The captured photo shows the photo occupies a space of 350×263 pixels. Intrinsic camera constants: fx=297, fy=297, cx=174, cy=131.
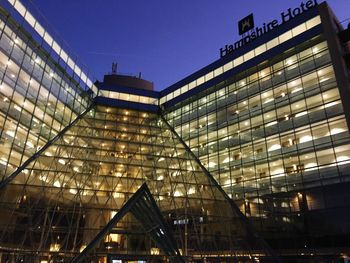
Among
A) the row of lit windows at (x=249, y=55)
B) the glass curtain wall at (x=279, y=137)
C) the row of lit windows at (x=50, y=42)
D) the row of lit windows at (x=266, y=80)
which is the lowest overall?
the glass curtain wall at (x=279, y=137)

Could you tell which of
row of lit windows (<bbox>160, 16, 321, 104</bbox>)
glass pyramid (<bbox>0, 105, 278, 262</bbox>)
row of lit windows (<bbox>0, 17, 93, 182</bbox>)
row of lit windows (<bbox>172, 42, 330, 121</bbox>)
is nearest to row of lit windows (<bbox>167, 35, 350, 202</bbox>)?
row of lit windows (<bbox>172, 42, 330, 121</bbox>)

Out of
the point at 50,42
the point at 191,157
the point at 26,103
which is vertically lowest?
the point at 191,157

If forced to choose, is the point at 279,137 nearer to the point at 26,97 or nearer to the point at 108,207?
the point at 108,207

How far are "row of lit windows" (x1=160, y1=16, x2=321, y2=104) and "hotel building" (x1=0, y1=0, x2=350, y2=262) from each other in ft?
0.51

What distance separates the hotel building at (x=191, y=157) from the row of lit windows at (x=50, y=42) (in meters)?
0.19

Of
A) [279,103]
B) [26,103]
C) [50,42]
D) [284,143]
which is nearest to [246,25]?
[279,103]

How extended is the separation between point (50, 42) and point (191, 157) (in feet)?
66.0

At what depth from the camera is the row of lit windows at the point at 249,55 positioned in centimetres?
3200

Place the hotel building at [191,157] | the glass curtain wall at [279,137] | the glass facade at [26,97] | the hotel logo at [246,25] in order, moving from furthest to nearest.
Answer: the hotel logo at [246,25] < the glass curtain wall at [279,137] < the glass facade at [26,97] < the hotel building at [191,157]

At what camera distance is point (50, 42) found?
33.0 m

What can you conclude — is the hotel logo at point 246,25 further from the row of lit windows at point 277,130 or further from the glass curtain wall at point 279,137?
the row of lit windows at point 277,130

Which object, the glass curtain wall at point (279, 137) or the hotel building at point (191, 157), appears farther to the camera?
the glass curtain wall at point (279, 137)

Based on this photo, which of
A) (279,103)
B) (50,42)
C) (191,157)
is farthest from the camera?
(50,42)

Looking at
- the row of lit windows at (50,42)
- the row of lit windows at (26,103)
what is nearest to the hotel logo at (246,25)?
the row of lit windows at (50,42)
